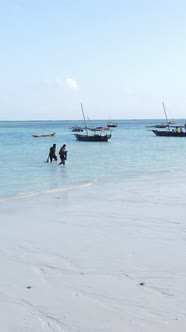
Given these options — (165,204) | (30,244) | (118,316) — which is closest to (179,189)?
(165,204)

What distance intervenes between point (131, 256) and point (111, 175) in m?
16.1

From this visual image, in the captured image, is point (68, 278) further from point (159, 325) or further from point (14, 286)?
point (159, 325)

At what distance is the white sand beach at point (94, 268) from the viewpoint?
5.38 meters

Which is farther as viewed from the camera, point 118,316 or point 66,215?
point 66,215

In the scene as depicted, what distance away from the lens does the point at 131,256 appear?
7809mm

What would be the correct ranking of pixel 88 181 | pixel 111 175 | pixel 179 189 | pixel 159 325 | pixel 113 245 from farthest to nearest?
pixel 111 175 < pixel 88 181 < pixel 179 189 < pixel 113 245 < pixel 159 325

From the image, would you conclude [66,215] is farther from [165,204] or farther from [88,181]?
[88,181]

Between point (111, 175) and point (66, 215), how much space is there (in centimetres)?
1208

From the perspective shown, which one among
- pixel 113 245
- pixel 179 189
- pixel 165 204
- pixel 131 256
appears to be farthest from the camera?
pixel 179 189

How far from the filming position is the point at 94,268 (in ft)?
23.6

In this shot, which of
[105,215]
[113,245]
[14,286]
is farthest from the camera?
[105,215]

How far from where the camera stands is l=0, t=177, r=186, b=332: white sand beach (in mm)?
5375

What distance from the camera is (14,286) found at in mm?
6430

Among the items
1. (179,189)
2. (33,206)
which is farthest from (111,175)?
(33,206)
